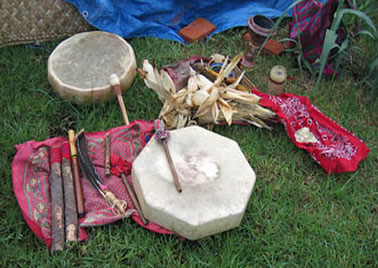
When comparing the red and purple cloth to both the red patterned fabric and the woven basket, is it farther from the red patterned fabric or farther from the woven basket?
the woven basket

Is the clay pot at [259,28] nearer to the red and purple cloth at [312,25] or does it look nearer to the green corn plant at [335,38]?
the red and purple cloth at [312,25]

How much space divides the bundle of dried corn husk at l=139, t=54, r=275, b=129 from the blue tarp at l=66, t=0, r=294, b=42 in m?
0.83

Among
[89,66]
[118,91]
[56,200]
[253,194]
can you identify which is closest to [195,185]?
[253,194]

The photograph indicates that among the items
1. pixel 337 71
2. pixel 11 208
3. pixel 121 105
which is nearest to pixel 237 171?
pixel 121 105

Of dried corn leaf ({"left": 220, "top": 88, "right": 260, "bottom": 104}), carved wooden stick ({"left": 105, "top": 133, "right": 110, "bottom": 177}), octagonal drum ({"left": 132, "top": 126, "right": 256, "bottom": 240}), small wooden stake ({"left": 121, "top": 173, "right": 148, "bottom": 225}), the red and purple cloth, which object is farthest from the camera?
the red and purple cloth

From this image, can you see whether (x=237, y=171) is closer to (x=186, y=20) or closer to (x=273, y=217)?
(x=273, y=217)

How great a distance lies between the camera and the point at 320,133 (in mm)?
3111

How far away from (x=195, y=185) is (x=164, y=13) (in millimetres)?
2225

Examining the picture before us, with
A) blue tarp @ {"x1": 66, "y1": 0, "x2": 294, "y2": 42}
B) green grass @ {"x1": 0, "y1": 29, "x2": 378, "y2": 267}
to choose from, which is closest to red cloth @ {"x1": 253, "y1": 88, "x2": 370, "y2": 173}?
green grass @ {"x1": 0, "y1": 29, "x2": 378, "y2": 267}

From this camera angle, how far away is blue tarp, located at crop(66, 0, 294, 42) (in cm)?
355

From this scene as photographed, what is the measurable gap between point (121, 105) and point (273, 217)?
1365mm

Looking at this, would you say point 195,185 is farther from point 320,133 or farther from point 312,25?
point 312,25

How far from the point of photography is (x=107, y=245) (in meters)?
2.44

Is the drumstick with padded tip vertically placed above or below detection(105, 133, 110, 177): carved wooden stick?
above
